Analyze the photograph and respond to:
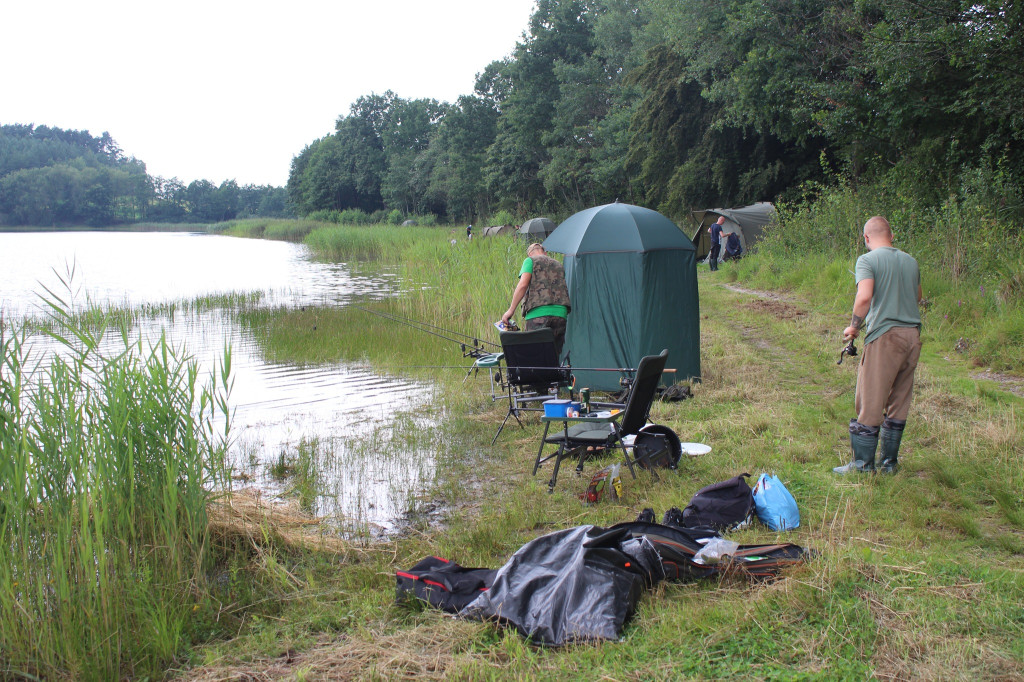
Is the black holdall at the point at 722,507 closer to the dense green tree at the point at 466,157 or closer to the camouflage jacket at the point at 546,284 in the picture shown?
the camouflage jacket at the point at 546,284

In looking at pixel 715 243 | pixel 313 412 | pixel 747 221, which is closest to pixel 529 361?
pixel 313 412

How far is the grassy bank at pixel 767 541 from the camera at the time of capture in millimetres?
2826

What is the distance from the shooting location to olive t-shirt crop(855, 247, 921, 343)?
15.3 ft

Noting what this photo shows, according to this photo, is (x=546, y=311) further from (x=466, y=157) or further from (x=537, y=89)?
(x=466, y=157)

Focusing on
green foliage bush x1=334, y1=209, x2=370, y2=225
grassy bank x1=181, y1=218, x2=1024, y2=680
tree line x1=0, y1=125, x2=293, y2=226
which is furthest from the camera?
tree line x1=0, y1=125, x2=293, y2=226

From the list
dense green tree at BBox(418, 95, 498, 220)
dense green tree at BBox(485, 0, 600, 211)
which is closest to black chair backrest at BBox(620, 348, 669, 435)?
dense green tree at BBox(485, 0, 600, 211)

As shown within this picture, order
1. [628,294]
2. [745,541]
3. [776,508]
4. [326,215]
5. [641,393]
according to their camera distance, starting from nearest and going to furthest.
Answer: [745,541] → [776,508] → [641,393] → [628,294] → [326,215]

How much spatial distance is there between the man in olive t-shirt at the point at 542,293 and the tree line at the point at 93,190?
92.4 meters

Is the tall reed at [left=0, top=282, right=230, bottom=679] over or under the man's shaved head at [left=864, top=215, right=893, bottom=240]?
under

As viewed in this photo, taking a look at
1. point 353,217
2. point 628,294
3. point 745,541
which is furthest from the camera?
point 353,217

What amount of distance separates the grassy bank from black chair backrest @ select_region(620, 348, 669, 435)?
1.36 feet

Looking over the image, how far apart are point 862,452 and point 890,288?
1051 millimetres

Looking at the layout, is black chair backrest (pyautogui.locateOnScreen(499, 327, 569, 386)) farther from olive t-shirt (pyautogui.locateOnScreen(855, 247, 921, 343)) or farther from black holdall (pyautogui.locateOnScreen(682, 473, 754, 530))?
olive t-shirt (pyautogui.locateOnScreen(855, 247, 921, 343))

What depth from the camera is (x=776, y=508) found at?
160 inches
